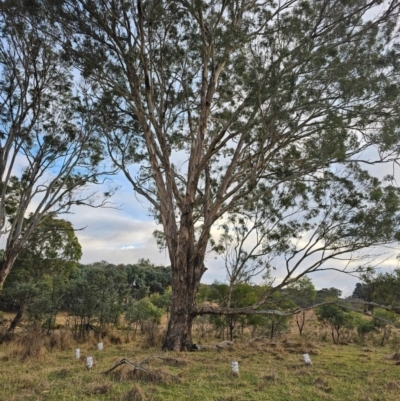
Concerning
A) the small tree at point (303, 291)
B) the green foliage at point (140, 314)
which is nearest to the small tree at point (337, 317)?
the small tree at point (303, 291)

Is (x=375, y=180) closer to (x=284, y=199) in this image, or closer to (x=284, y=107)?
(x=284, y=199)

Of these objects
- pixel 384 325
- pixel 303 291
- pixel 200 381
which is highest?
pixel 303 291

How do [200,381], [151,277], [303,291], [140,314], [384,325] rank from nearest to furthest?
[200,381], [303,291], [384,325], [140,314], [151,277]

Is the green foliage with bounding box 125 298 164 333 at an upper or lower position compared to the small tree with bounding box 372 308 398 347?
upper

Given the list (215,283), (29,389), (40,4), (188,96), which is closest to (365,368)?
(29,389)

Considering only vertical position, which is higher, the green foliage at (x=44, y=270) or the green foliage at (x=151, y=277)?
the green foliage at (x=151, y=277)

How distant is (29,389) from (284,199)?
33.1 ft

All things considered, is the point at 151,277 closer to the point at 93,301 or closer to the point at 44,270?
the point at 44,270

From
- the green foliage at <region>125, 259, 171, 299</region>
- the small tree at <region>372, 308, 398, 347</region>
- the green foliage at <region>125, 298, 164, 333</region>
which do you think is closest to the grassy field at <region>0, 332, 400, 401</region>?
the small tree at <region>372, 308, 398, 347</region>

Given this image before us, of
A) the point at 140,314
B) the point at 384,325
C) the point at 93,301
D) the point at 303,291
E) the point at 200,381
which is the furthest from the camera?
the point at 140,314

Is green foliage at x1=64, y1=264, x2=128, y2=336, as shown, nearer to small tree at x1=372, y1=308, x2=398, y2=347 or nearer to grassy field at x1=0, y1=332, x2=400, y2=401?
grassy field at x1=0, y1=332, x2=400, y2=401

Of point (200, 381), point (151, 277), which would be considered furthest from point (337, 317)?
point (151, 277)

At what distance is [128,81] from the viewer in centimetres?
1104

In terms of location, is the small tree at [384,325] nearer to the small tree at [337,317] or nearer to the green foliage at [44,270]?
the small tree at [337,317]
